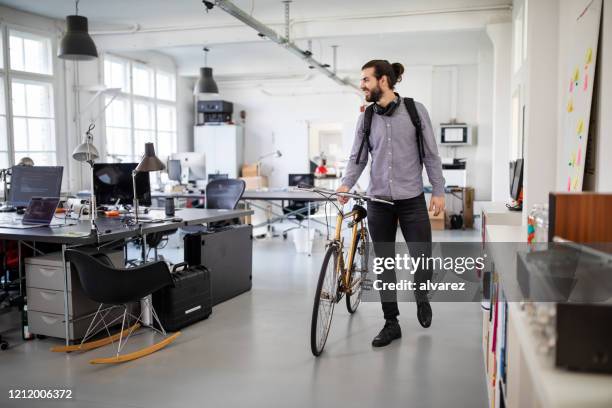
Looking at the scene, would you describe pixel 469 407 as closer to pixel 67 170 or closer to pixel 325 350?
pixel 325 350

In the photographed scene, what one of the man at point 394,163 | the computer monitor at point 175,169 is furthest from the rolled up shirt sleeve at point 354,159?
the computer monitor at point 175,169

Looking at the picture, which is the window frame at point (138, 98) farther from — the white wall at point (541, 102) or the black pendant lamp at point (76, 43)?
the white wall at point (541, 102)

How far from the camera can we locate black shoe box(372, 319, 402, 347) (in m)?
3.45

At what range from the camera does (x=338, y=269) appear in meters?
3.37

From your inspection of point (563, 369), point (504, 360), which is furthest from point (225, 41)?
point (563, 369)

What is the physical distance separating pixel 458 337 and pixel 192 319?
6.33 feet

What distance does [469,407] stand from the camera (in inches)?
101

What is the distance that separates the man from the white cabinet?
952cm

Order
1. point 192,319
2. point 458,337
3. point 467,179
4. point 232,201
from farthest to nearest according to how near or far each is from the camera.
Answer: point 467,179, point 232,201, point 192,319, point 458,337

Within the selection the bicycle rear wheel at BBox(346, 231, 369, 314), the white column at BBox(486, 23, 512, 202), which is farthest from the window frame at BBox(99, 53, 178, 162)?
the bicycle rear wheel at BBox(346, 231, 369, 314)

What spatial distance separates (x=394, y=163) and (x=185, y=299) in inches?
71.3

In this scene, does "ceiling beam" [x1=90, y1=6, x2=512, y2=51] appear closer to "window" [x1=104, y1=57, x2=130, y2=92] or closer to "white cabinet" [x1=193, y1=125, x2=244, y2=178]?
"window" [x1=104, y1=57, x2=130, y2=92]

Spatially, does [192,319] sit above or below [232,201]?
below

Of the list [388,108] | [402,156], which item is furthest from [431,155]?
[388,108]
